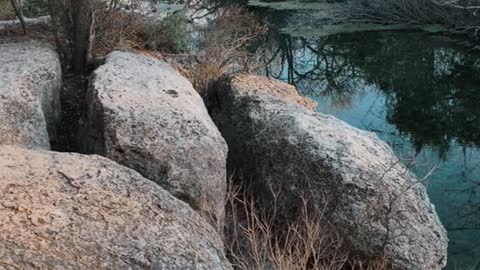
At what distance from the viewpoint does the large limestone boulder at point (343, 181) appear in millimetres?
4523

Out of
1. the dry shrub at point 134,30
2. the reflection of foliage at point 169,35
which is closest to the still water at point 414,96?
the reflection of foliage at point 169,35

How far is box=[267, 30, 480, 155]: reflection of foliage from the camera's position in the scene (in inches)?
416

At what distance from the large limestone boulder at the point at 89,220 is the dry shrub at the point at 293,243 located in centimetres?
103

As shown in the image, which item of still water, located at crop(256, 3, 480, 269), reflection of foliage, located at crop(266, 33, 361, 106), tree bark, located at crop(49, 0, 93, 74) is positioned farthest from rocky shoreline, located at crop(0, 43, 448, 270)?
reflection of foliage, located at crop(266, 33, 361, 106)

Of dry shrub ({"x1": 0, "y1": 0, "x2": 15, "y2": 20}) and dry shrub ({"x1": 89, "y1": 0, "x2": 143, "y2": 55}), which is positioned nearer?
dry shrub ({"x1": 89, "y1": 0, "x2": 143, "y2": 55})

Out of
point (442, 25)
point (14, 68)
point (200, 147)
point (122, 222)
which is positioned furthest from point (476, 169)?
point (442, 25)

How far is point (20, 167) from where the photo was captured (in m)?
2.95

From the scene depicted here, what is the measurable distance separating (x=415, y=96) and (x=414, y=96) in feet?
0.06

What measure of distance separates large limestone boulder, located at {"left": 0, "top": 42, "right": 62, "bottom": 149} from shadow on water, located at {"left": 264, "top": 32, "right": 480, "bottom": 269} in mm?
3598

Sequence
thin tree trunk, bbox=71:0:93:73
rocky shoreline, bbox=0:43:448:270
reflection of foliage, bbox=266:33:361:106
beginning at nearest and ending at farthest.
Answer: rocky shoreline, bbox=0:43:448:270, thin tree trunk, bbox=71:0:93:73, reflection of foliage, bbox=266:33:361:106

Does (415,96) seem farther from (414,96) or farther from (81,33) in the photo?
(81,33)

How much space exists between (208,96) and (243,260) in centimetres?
307

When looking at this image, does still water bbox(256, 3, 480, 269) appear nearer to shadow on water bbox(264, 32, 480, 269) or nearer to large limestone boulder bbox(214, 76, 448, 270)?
shadow on water bbox(264, 32, 480, 269)

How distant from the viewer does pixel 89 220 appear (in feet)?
8.84
